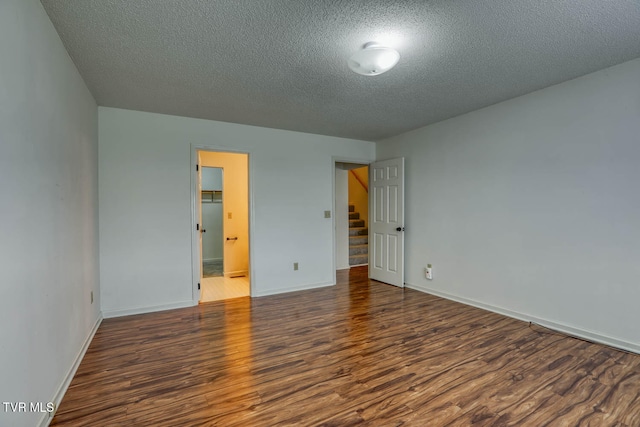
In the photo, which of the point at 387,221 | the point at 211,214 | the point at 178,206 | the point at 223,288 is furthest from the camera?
the point at 211,214

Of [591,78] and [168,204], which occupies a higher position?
[591,78]

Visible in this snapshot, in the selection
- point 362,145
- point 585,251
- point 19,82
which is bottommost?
point 585,251

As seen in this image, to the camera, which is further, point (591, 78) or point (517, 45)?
point (591, 78)

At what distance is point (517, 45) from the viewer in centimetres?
215

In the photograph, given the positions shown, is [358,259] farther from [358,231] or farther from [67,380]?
[67,380]

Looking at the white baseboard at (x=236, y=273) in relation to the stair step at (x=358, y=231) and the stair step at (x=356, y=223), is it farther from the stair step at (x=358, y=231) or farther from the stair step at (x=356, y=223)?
the stair step at (x=356, y=223)

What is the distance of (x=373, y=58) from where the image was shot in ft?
6.75

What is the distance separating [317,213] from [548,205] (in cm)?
286

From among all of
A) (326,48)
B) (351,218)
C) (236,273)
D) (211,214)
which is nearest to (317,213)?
(236,273)

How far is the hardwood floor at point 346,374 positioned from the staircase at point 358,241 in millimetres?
3134

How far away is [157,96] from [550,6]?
3.29 meters

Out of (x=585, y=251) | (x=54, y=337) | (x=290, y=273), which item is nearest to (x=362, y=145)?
(x=290, y=273)

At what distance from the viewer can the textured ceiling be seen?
176cm

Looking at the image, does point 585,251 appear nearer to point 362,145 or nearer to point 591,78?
point 591,78
